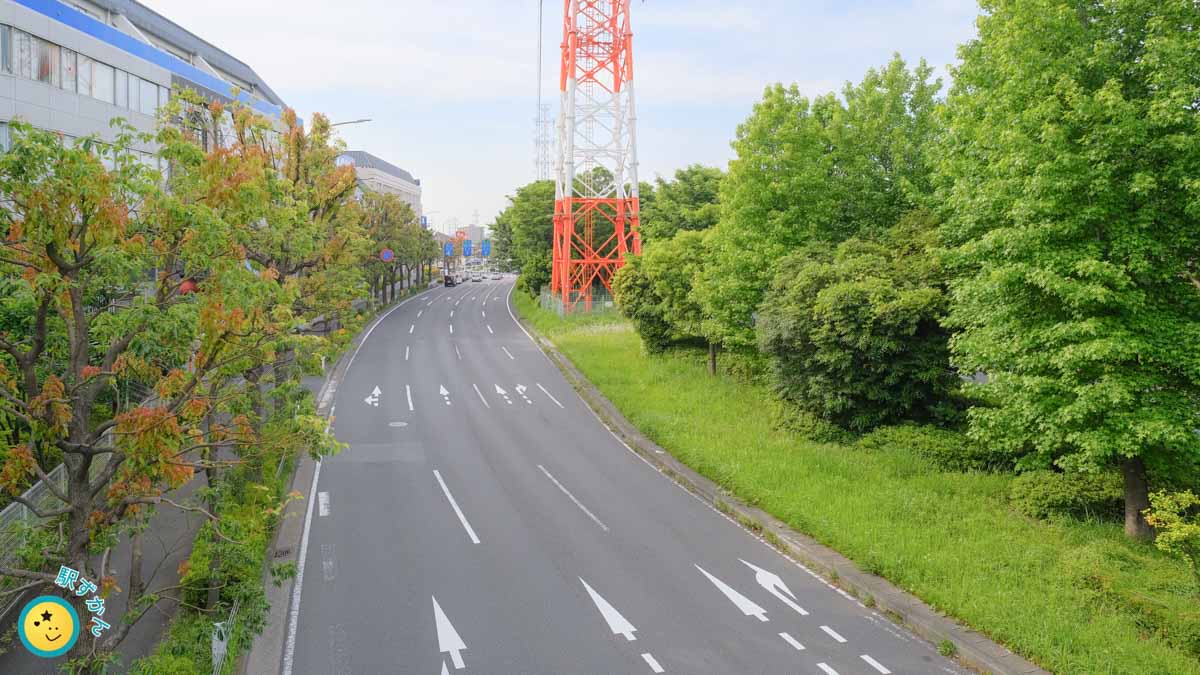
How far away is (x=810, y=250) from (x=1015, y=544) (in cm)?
1108

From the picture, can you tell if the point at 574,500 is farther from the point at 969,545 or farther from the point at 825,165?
the point at 825,165

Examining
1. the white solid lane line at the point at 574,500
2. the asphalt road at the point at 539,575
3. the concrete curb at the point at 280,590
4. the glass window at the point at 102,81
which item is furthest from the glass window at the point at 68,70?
the white solid lane line at the point at 574,500

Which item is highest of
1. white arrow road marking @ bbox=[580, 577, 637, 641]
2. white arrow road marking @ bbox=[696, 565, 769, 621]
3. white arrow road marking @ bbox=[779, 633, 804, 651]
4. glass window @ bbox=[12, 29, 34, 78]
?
glass window @ bbox=[12, 29, 34, 78]

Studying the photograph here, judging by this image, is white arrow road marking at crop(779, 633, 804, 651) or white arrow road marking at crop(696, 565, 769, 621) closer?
white arrow road marking at crop(779, 633, 804, 651)

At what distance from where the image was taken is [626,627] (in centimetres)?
1146

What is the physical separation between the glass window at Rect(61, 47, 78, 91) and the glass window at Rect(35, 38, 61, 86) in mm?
258

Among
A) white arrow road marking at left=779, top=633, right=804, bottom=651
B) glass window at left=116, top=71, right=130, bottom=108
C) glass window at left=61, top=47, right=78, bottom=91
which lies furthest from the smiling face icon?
glass window at left=116, top=71, right=130, bottom=108

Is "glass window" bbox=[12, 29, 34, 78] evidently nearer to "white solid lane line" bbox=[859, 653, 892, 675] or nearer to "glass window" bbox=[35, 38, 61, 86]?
"glass window" bbox=[35, 38, 61, 86]

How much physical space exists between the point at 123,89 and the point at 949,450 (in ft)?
92.2

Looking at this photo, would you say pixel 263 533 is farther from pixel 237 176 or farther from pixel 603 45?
pixel 603 45

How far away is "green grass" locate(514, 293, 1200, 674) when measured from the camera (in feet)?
32.8

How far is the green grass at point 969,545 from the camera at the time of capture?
9.98 metres

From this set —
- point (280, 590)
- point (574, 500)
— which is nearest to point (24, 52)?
point (280, 590)

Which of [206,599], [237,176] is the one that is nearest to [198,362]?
[237,176]
